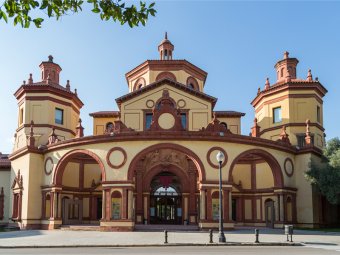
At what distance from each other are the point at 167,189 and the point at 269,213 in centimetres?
934

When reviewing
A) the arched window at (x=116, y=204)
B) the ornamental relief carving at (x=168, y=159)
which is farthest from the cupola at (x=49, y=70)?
the arched window at (x=116, y=204)

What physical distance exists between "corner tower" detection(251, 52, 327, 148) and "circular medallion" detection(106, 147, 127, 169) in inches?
571

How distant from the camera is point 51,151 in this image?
38.4 metres

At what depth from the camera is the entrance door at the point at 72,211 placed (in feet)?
131

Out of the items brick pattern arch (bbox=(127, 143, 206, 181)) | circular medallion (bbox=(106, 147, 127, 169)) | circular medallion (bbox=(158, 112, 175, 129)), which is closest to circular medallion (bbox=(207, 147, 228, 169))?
brick pattern arch (bbox=(127, 143, 206, 181))

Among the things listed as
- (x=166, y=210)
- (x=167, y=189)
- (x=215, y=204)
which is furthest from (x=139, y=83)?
(x=215, y=204)

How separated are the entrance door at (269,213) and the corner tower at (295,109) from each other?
258 inches

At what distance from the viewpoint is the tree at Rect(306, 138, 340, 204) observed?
35.5 m

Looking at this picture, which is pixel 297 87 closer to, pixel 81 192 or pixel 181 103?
pixel 181 103

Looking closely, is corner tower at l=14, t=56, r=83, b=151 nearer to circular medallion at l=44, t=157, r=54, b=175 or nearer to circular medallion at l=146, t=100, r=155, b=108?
circular medallion at l=44, t=157, r=54, b=175

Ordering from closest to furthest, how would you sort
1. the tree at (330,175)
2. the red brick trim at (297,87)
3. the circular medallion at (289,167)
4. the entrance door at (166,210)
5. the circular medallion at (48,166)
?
1. the tree at (330,175)
2. the circular medallion at (48,166)
3. the circular medallion at (289,167)
4. the entrance door at (166,210)
5. the red brick trim at (297,87)

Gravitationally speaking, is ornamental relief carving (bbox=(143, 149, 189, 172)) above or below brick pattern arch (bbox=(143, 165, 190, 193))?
above

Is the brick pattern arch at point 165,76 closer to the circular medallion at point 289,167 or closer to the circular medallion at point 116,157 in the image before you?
the circular medallion at point 116,157

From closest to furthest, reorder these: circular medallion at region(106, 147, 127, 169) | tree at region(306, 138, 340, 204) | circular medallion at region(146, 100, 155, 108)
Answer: circular medallion at region(106, 147, 127, 169) < tree at region(306, 138, 340, 204) < circular medallion at region(146, 100, 155, 108)
